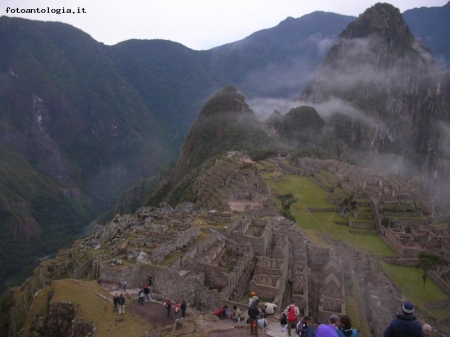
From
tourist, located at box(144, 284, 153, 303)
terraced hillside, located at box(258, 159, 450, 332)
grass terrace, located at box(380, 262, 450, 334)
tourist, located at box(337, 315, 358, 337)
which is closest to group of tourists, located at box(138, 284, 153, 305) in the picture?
tourist, located at box(144, 284, 153, 303)

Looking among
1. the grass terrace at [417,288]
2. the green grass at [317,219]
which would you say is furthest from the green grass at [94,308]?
the grass terrace at [417,288]

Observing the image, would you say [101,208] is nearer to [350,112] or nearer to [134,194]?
[134,194]

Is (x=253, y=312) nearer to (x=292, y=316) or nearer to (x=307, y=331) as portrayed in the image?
(x=292, y=316)

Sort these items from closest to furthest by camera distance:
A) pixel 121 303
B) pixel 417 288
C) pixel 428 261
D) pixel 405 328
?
1. pixel 405 328
2. pixel 121 303
3. pixel 417 288
4. pixel 428 261

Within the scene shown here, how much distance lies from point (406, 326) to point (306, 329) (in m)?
4.76

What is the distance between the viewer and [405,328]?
8625 mm

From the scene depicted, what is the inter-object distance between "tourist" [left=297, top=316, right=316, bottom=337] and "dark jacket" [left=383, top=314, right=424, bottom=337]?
387 cm

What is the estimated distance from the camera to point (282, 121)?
138 metres

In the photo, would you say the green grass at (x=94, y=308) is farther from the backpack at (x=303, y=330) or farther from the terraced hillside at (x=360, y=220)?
the terraced hillside at (x=360, y=220)

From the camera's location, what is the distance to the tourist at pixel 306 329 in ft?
40.4

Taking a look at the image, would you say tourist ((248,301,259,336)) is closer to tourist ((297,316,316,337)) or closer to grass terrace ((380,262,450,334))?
tourist ((297,316,316,337))

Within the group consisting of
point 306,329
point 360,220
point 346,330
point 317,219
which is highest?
point 346,330

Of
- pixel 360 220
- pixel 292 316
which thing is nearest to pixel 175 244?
pixel 292 316

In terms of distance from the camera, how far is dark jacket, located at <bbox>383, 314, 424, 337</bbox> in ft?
28.2
